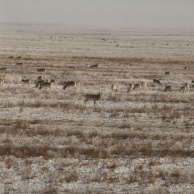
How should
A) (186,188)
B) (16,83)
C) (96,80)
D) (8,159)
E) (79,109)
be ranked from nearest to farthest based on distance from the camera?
(186,188), (8,159), (79,109), (16,83), (96,80)

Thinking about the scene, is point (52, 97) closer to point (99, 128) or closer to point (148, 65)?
point (99, 128)

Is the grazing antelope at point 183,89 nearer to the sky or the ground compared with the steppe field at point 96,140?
nearer to the ground

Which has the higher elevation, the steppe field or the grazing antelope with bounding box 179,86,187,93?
the steppe field

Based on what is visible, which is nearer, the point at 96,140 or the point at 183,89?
the point at 96,140

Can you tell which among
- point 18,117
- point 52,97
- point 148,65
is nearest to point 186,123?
point 18,117

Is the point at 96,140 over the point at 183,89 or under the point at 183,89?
over

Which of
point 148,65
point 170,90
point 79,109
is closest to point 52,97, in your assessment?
point 79,109

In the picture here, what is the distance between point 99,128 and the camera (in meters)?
20.0

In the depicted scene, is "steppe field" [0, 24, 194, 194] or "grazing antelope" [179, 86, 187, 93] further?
"grazing antelope" [179, 86, 187, 93]

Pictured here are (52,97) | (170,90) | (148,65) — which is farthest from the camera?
(148,65)

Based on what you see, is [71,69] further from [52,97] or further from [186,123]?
[186,123]

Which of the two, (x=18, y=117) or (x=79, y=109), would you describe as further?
(x=79, y=109)

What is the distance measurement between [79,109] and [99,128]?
4753 mm

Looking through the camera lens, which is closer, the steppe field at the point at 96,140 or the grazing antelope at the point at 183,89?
the steppe field at the point at 96,140
